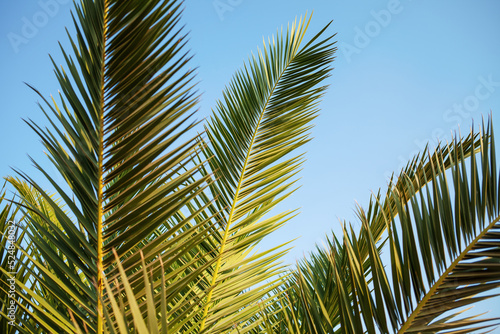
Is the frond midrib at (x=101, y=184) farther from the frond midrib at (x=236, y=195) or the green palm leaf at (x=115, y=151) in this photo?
the frond midrib at (x=236, y=195)

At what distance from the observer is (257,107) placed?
2266 mm

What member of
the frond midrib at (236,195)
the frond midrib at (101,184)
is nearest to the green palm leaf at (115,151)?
the frond midrib at (101,184)

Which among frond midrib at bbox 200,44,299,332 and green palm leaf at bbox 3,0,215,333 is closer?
green palm leaf at bbox 3,0,215,333

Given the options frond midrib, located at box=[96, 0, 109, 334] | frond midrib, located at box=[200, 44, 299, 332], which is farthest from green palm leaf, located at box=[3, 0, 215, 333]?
frond midrib, located at box=[200, 44, 299, 332]

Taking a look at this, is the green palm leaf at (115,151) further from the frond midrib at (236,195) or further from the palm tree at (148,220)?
the frond midrib at (236,195)

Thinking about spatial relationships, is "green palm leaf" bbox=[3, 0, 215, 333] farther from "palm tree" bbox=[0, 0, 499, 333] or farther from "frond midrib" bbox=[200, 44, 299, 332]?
"frond midrib" bbox=[200, 44, 299, 332]

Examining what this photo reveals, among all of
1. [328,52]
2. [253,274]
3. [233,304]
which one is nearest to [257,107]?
[328,52]

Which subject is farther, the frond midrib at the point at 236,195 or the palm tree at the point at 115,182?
the frond midrib at the point at 236,195

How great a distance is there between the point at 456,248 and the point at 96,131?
3.78 ft

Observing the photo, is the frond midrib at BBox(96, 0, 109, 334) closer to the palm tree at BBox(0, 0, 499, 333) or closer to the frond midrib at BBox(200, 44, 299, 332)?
the palm tree at BBox(0, 0, 499, 333)

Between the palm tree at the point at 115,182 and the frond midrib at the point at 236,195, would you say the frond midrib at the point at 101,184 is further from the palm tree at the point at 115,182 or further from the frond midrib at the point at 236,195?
the frond midrib at the point at 236,195

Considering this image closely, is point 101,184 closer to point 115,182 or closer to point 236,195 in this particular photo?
point 115,182

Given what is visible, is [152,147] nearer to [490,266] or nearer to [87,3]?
[87,3]

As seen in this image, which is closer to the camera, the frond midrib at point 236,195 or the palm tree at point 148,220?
the palm tree at point 148,220
